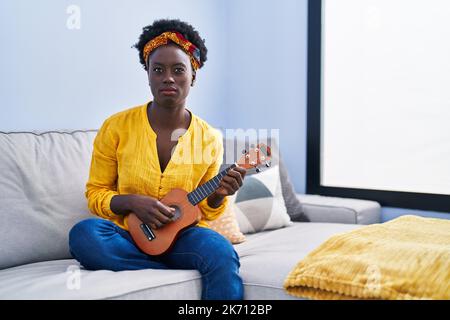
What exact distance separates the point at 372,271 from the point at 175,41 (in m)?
0.93

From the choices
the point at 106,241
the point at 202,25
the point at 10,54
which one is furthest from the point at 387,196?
the point at 10,54

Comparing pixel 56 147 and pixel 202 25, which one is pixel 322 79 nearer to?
pixel 202 25

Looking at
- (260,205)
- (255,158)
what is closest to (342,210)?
(260,205)

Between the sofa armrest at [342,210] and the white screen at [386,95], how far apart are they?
0.64ft

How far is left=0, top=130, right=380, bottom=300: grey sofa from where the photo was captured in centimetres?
141

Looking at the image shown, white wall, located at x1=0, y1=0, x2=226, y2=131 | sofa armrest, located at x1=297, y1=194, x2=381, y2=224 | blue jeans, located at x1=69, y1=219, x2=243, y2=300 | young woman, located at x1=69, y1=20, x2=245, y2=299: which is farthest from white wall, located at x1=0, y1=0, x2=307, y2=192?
blue jeans, located at x1=69, y1=219, x2=243, y2=300

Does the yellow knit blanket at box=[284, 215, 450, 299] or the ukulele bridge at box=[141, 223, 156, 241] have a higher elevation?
the ukulele bridge at box=[141, 223, 156, 241]

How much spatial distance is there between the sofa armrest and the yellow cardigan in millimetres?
852

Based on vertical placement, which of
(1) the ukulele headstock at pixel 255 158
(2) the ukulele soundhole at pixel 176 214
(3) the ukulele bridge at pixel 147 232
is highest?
(1) the ukulele headstock at pixel 255 158

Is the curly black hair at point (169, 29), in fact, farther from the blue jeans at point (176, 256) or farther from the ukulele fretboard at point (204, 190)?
the blue jeans at point (176, 256)

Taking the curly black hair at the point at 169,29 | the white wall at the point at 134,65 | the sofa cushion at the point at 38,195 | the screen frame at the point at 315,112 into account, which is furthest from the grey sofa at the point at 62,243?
the screen frame at the point at 315,112

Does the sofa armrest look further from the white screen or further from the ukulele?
the ukulele

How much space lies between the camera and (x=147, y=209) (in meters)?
1.58

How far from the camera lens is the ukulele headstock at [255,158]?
1.68m
